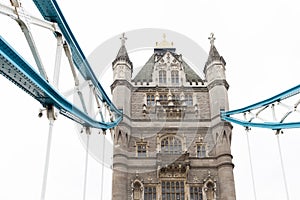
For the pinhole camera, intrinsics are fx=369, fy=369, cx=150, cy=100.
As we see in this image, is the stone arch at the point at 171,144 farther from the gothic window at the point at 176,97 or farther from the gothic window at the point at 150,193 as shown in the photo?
the gothic window at the point at 176,97

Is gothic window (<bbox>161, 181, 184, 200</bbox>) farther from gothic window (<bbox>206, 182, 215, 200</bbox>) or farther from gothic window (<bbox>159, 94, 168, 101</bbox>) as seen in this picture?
gothic window (<bbox>159, 94, 168, 101</bbox>)

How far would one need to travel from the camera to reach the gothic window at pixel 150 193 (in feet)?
64.9

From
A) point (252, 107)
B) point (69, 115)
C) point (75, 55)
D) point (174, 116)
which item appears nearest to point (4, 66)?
point (69, 115)

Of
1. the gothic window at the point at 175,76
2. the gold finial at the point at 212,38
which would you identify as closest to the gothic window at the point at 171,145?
the gothic window at the point at 175,76

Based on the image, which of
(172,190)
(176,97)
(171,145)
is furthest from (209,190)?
(176,97)

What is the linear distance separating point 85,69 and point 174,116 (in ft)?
38.7

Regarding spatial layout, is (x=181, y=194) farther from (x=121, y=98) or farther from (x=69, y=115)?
(x=69, y=115)

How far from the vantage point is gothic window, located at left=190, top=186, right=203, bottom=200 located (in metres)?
19.8

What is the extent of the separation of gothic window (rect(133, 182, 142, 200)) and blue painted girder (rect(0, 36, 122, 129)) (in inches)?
464

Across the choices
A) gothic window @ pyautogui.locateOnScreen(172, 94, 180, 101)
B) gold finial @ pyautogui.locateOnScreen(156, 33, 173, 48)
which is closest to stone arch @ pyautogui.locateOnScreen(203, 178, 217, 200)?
gothic window @ pyautogui.locateOnScreen(172, 94, 180, 101)

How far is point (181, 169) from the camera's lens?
2030 centimetres

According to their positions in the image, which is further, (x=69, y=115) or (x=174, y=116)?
(x=174, y=116)

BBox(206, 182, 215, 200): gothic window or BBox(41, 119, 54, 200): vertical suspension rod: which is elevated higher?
BBox(206, 182, 215, 200): gothic window

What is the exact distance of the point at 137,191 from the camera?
65.3ft
